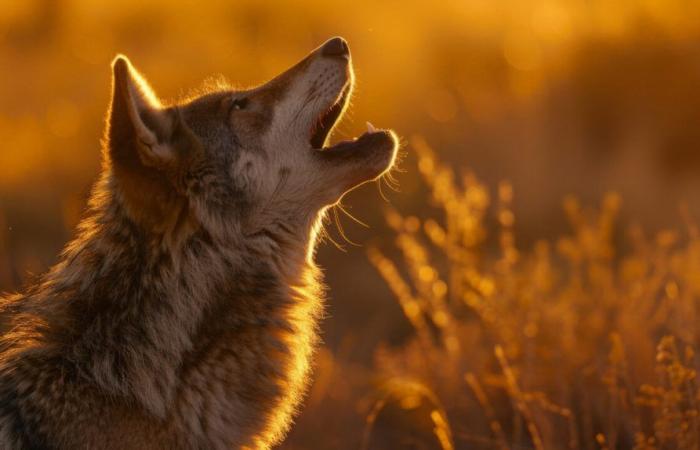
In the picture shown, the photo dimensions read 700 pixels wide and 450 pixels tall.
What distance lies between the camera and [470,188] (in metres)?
5.85

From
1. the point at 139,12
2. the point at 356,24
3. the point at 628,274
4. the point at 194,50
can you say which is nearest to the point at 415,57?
the point at 356,24

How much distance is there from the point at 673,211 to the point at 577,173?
3.57 feet

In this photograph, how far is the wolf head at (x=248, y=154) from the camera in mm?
3875

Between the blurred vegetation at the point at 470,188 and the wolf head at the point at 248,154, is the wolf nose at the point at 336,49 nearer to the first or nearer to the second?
the wolf head at the point at 248,154

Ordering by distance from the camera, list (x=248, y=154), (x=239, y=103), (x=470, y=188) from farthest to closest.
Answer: (x=470, y=188)
(x=239, y=103)
(x=248, y=154)

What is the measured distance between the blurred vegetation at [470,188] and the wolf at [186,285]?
709mm

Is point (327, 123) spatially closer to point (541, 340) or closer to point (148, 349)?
point (148, 349)

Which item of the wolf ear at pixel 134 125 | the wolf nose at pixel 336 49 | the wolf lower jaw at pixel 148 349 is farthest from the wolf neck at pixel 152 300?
the wolf nose at pixel 336 49

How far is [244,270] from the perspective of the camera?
160 inches

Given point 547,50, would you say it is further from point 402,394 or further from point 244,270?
point 244,270

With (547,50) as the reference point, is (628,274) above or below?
below

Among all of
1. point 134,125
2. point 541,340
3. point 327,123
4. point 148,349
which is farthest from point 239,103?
point 541,340

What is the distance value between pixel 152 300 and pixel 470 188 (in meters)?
2.44

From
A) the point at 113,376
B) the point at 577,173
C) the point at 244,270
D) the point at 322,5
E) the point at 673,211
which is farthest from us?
the point at 322,5
